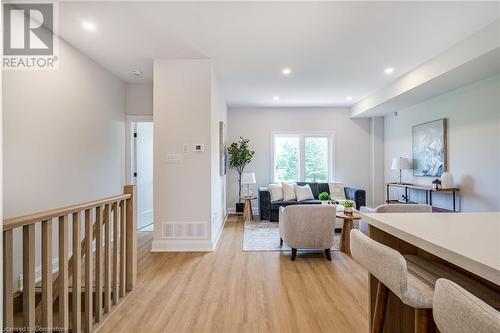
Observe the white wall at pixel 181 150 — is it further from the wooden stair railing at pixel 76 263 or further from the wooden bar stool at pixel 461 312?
the wooden bar stool at pixel 461 312

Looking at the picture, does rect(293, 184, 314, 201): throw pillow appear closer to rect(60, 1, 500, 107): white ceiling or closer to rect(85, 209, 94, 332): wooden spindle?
Result: rect(60, 1, 500, 107): white ceiling

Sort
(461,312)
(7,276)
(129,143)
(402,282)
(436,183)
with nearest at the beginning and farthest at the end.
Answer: (461,312), (402,282), (7,276), (436,183), (129,143)

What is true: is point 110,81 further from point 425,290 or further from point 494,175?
point 494,175

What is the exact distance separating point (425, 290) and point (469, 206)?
408cm

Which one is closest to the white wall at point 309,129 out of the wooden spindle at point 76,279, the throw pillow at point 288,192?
the throw pillow at point 288,192

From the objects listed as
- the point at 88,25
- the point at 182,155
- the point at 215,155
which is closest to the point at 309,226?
the point at 215,155

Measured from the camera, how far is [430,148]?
484 cm

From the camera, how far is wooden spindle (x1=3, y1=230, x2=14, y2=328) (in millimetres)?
1220

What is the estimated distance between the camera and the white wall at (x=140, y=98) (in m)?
4.66

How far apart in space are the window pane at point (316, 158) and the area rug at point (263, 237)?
1.94 m

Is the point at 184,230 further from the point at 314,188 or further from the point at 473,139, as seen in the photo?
the point at 473,139

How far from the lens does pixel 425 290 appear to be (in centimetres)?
97

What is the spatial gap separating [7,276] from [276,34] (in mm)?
2943

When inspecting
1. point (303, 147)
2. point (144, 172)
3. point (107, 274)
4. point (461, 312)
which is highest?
point (303, 147)
